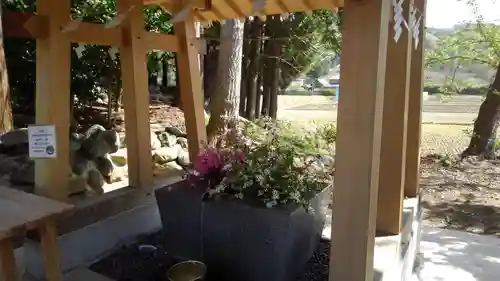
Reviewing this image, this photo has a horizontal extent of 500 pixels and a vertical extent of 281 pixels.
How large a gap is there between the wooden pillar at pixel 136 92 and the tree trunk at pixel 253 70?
15.9 feet

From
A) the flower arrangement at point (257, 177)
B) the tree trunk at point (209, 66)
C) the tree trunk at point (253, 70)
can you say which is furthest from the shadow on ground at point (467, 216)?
the tree trunk at point (209, 66)

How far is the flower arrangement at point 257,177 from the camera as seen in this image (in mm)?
2109

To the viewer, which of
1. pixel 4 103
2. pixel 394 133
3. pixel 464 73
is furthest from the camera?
pixel 464 73

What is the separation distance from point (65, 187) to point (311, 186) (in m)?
1.33

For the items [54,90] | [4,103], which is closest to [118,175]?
[54,90]

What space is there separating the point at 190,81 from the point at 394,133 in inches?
60.2

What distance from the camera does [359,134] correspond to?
4.95 ft

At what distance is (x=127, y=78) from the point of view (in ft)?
9.31

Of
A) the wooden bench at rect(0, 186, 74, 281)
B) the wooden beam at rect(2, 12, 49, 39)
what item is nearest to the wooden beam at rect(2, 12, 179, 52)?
the wooden beam at rect(2, 12, 49, 39)

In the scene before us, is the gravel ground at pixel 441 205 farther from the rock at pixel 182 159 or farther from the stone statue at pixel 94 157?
the rock at pixel 182 159

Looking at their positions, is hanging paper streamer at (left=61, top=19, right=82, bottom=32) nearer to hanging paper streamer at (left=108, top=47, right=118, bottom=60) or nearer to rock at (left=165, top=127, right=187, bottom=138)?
hanging paper streamer at (left=108, top=47, right=118, bottom=60)

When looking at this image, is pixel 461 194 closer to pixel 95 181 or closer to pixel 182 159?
pixel 182 159

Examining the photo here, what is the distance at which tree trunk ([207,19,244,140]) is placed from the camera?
5664mm

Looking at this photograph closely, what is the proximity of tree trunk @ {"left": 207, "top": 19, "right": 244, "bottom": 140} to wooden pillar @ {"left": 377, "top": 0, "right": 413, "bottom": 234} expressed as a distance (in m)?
3.57
